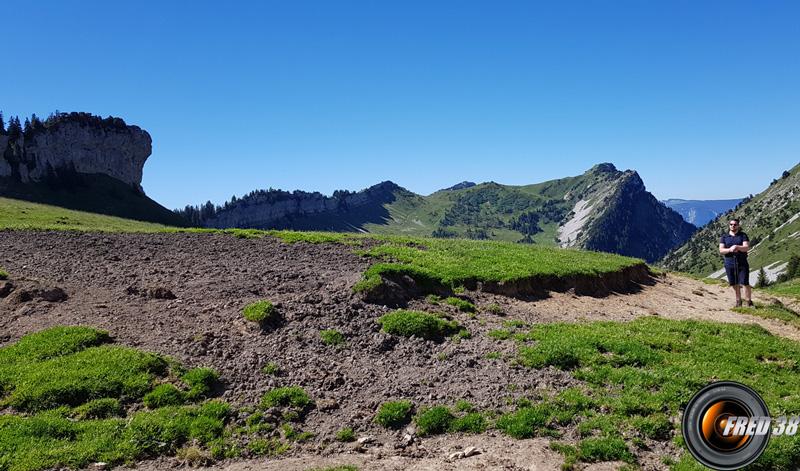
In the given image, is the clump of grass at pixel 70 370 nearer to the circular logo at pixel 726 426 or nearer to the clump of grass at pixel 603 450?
the clump of grass at pixel 603 450

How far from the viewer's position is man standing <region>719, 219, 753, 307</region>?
23719 millimetres

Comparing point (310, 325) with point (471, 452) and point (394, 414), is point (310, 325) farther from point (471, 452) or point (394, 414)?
point (471, 452)

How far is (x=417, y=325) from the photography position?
1719cm

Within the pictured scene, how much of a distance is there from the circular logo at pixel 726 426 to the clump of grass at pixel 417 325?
882 centimetres

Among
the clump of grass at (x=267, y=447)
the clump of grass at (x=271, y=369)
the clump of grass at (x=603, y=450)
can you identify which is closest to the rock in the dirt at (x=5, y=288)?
the clump of grass at (x=271, y=369)

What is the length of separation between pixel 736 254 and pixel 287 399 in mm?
23400

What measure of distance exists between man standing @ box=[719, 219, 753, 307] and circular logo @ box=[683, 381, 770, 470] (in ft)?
54.0

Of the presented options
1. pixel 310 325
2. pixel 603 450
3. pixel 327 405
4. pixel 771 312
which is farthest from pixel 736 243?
pixel 327 405

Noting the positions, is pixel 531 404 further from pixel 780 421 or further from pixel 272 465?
pixel 272 465

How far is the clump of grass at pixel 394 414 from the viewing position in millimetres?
12039

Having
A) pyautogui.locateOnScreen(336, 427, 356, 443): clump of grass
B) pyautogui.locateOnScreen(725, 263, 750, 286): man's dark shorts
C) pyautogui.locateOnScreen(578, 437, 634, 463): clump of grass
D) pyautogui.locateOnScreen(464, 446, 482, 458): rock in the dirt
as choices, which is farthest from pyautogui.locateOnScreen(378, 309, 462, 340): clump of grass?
Answer: pyautogui.locateOnScreen(725, 263, 750, 286): man's dark shorts

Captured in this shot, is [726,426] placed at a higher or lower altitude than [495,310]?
lower

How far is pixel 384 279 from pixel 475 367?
704 centimetres

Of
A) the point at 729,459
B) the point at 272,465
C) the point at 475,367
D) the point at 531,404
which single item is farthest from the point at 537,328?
the point at 272,465
